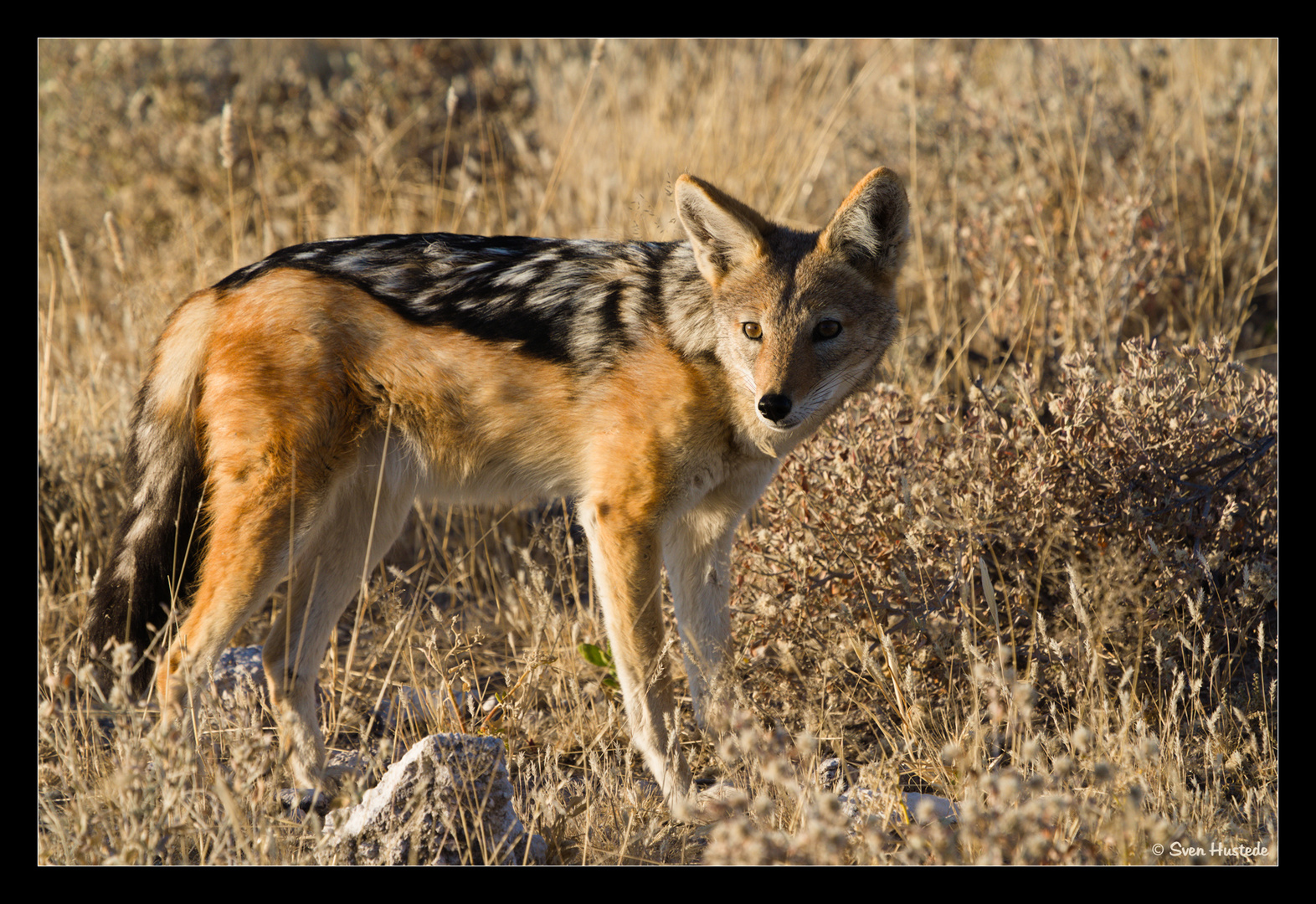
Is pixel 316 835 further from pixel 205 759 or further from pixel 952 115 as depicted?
pixel 952 115

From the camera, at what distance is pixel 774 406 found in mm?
Answer: 3150

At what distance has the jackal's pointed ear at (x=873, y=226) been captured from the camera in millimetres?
3346

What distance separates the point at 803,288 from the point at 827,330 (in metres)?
0.17

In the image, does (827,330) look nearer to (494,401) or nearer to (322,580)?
(494,401)

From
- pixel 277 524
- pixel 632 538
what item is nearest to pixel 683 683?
pixel 632 538

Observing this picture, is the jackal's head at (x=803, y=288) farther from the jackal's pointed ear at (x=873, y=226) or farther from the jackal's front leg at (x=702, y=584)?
the jackal's front leg at (x=702, y=584)

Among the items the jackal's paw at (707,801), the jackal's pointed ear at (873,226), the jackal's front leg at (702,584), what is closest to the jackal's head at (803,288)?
the jackal's pointed ear at (873,226)

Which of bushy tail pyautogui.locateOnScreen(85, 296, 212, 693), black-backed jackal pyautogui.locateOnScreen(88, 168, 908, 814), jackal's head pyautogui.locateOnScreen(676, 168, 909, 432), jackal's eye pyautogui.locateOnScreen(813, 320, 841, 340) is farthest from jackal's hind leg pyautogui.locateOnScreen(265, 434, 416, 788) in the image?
jackal's eye pyautogui.locateOnScreen(813, 320, 841, 340)

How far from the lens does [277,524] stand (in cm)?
324

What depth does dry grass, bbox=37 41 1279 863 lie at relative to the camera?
291 cm

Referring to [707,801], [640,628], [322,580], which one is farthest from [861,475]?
[322,580]

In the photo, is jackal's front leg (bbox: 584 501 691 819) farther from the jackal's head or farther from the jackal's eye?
the jackal's eye

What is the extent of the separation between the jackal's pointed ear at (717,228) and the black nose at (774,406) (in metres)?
0.58

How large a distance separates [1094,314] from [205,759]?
498 cm
